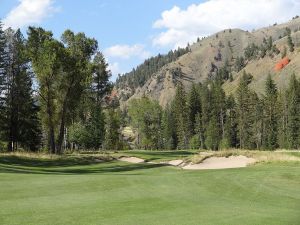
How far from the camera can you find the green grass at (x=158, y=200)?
13.0 m

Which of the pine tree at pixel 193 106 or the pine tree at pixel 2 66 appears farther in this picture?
the pine tree at pixel 193 106

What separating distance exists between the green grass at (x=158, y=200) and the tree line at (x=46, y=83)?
32.1 metres

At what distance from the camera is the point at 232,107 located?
422 ft

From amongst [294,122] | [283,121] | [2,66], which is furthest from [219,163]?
[283,121]

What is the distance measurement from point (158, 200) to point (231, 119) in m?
110

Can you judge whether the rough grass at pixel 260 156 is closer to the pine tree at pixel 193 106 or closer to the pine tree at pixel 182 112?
the pine tree at pixel 182 112

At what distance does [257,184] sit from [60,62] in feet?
126

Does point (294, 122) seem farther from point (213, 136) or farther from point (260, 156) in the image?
point (260, 156)

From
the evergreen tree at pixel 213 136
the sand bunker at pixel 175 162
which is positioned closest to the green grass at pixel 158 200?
the sand bunker at pixel 175 162

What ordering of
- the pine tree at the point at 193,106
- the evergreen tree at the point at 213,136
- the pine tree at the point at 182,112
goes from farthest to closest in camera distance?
the pine tree at the point at 193,106 → the pine tree at the point at 182,112 → the evergreen tree at the point at 213,136

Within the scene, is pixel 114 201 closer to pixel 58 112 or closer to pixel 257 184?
pixel 257 184

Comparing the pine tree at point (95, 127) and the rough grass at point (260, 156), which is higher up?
the pine tree at point (95, 127)

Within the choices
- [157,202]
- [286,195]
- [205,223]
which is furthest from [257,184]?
[205,223]

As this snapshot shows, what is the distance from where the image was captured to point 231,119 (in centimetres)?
12412
